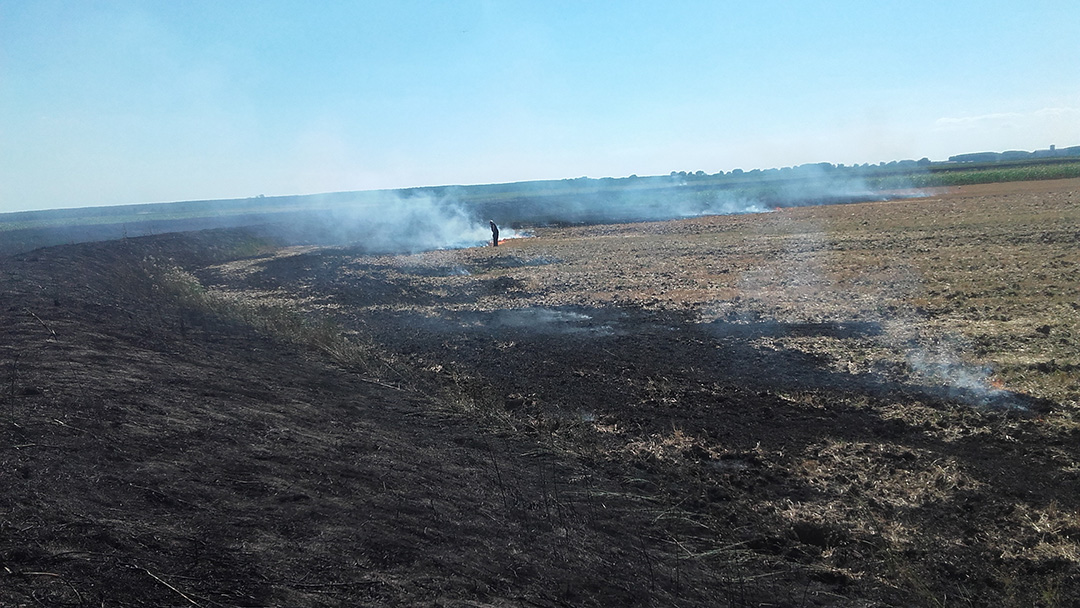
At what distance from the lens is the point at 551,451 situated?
30.1 ft

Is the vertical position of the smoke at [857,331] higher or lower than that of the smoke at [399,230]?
lower

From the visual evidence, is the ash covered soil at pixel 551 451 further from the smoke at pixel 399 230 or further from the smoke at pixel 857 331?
the smoke at pixel 399 230

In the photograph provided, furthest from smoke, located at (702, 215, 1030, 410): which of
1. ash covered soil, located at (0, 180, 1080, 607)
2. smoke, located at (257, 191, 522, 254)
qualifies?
smoke, located at (257, 191, 522, 254)

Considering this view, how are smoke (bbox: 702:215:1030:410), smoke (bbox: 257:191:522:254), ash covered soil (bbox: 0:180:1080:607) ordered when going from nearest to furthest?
1. ash covered soil (bbox: 0:180:1080:607)
2. smoke (bbox: 702:215:1030:410)
3. smoke (bbox: 257:191:522:254)

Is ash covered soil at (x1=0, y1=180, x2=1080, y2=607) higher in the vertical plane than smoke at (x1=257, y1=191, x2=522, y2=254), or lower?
lower

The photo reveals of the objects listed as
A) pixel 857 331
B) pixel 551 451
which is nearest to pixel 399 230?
pixel 857 331

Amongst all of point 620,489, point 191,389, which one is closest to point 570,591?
point 620,489

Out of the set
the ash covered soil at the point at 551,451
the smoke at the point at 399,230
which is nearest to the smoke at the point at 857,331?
the ash covered soil at the point at 551,451

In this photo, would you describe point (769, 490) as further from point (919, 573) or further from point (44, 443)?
point (44, 443)

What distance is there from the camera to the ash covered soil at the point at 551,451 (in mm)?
5660

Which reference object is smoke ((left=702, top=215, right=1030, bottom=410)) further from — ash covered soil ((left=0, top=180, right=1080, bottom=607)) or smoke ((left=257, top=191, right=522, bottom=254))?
smoke ((left=257, top=191, right=522, bottom=254))

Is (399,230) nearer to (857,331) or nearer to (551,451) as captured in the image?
(857,331)

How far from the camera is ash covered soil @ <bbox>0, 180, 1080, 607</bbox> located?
18.6 ft

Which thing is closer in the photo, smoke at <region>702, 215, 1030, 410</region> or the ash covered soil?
the ash covered soil
